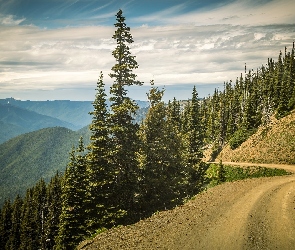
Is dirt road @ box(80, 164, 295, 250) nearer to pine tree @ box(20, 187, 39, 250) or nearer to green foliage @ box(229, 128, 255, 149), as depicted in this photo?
green foliage @ box(229, 128, 255, 149)

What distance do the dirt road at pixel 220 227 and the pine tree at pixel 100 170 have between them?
7056mm

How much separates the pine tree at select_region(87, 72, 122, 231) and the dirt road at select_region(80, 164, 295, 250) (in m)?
7.06

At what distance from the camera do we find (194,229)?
44.3 feet

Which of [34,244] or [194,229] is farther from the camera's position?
[34,244]

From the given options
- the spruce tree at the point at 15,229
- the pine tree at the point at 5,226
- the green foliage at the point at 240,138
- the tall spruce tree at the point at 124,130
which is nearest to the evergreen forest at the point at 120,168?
the tall spruce tree at the point at 124,130

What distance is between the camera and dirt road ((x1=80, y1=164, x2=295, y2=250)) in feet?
38.6

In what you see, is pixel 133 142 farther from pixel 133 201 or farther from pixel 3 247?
pixel 3 247

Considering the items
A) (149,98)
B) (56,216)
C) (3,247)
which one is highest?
(149,98)

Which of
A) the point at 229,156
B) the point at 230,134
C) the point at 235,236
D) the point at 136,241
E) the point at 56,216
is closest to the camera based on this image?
the point at 235,236

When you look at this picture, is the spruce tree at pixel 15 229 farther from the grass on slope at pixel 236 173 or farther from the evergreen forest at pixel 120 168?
the grass on slope at pixel 236 173

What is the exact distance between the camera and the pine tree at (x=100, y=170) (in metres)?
22.7

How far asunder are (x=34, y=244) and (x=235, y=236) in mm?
62360

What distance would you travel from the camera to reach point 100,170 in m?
23.2

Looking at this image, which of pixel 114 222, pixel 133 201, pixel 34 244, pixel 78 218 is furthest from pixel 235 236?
pixel 34 244
